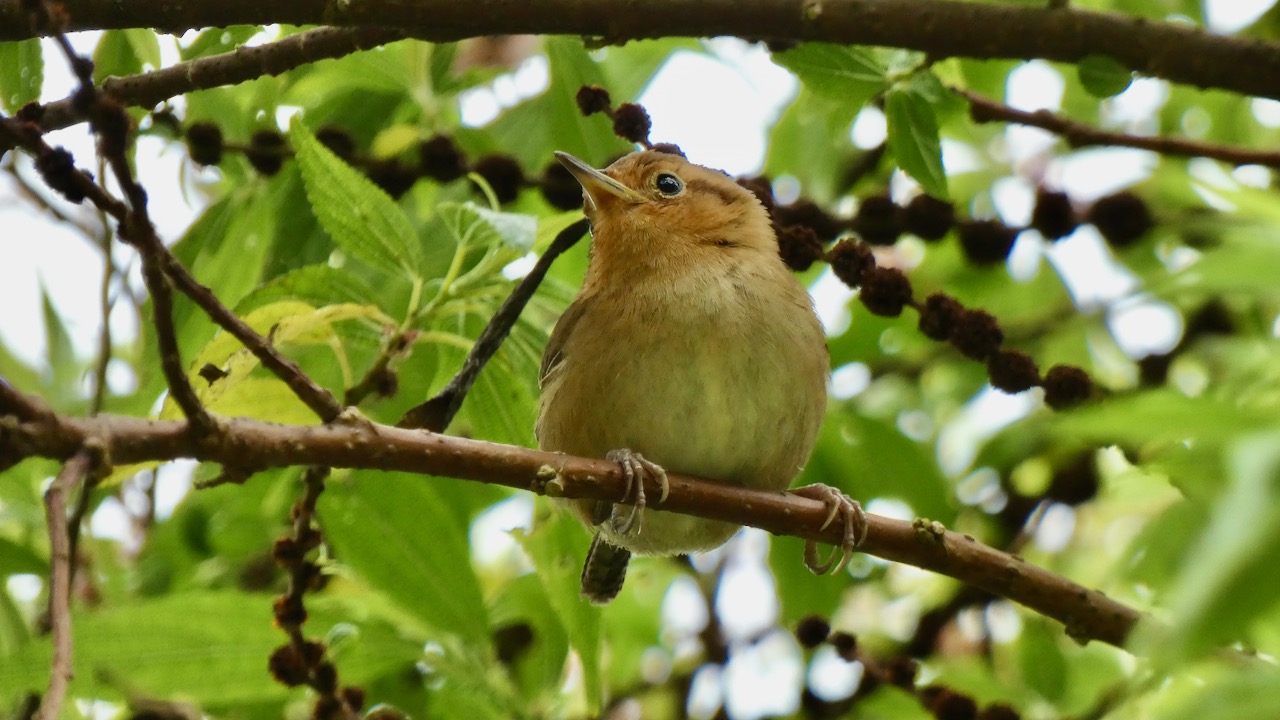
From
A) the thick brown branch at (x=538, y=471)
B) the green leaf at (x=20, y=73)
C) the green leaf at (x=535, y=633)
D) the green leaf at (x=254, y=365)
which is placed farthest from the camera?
the green leaf at (x=535, y=633)

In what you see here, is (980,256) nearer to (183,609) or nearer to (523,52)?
(523,52)

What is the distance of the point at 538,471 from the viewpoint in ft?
10.0

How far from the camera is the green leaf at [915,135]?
3977 mm

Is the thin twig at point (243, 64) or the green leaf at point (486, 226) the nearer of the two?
the green leaf at point (486, 226)

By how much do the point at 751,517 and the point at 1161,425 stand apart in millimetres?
2080

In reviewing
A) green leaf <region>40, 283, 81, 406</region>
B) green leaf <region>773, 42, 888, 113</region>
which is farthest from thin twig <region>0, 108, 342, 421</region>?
green leaf <region>40, 283, 81, 406</region>

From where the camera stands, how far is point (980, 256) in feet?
16.2

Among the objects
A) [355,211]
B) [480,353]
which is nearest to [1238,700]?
[480,353]

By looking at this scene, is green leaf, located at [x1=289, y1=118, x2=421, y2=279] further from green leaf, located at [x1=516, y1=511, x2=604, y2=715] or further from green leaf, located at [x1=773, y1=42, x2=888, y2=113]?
green leaf, located at [x1=773, y1=42, x2=888, y2=113]

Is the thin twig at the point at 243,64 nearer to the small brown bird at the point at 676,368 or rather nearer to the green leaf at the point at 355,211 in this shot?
the green leaf at the point at 355,211

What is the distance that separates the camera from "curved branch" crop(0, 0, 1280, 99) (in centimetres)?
341

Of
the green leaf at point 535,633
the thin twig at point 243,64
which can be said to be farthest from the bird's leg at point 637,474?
the thin twig at point 243,64

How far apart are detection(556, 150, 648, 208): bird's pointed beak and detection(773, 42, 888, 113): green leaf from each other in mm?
839

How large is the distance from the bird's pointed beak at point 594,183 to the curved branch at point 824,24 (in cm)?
85
